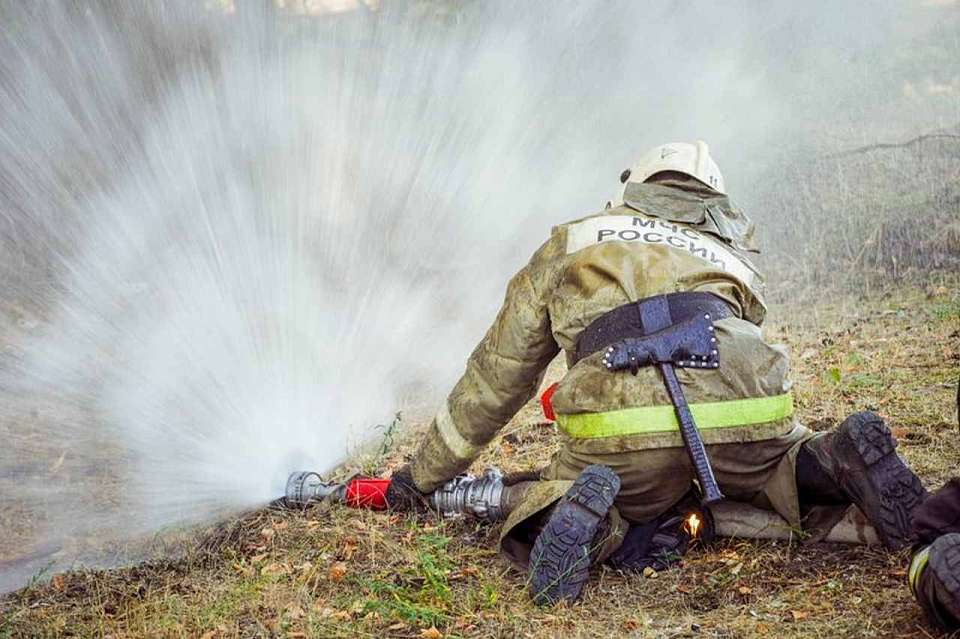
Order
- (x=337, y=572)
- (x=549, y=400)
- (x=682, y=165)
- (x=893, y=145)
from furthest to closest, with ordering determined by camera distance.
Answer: (x=893, y=145), (x=682, y=165), (x=549, y=400), (x=337, y=572)

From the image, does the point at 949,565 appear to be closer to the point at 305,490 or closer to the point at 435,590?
the point at 435,590

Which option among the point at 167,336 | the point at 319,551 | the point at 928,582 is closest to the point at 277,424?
the point at 319,551

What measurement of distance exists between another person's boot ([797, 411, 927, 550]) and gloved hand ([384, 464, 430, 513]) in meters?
2.07

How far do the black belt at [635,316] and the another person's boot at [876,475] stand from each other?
28.6 inches

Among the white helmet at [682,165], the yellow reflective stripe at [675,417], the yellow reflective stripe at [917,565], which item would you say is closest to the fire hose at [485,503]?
the yellow reflective stripe at [675,417]

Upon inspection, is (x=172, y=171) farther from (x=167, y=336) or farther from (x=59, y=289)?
(x=167, y=336)

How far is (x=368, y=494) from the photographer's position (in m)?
5.04

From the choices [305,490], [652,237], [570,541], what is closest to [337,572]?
[305,490]

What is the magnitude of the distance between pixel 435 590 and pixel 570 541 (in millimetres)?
619

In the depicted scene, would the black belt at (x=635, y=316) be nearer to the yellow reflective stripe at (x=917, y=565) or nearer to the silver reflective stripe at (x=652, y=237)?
the silver reflective stripe at (x=652, y=237)

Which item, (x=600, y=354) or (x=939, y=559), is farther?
(x=600, y=354)

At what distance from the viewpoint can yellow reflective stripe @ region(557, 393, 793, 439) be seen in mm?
3922

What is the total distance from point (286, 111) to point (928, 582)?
10.1 meters

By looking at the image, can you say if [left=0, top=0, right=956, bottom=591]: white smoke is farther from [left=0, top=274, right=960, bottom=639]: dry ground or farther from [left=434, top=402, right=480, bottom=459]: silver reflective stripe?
[left=434, top=402, right=480, bottom=459]: silver reflective stripe
